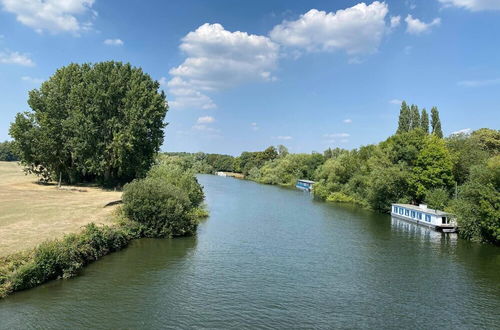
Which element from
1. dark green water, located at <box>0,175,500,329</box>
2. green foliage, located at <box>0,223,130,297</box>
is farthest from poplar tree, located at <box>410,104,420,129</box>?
green foliage, located at <box>0,223,130,297</box>

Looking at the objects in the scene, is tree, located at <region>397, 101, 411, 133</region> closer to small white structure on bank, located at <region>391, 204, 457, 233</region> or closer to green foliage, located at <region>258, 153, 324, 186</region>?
small white structure on bank, located at <region>391, 204, 457, 233</region>

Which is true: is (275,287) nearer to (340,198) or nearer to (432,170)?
(432,170)

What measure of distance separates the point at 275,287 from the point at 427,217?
35515 millimetres

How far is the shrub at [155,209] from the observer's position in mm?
39062

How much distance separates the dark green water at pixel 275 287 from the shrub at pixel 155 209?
1840 mm

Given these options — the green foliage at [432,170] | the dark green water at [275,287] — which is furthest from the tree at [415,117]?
the dark green water at [275,287]

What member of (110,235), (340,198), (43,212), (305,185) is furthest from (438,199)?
(305,185)

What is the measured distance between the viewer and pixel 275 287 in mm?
26000

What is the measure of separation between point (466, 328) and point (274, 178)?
125673 millimetres

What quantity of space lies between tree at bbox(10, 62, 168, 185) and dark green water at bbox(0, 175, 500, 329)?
79.7 feet

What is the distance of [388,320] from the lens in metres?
21.6

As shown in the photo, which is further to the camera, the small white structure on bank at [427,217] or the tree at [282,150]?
the tree at [282,150]

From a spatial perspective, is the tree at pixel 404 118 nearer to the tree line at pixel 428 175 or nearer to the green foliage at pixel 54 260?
the tree line at pixel 428 175

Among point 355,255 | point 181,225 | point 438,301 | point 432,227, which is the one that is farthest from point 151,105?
point 438,301
